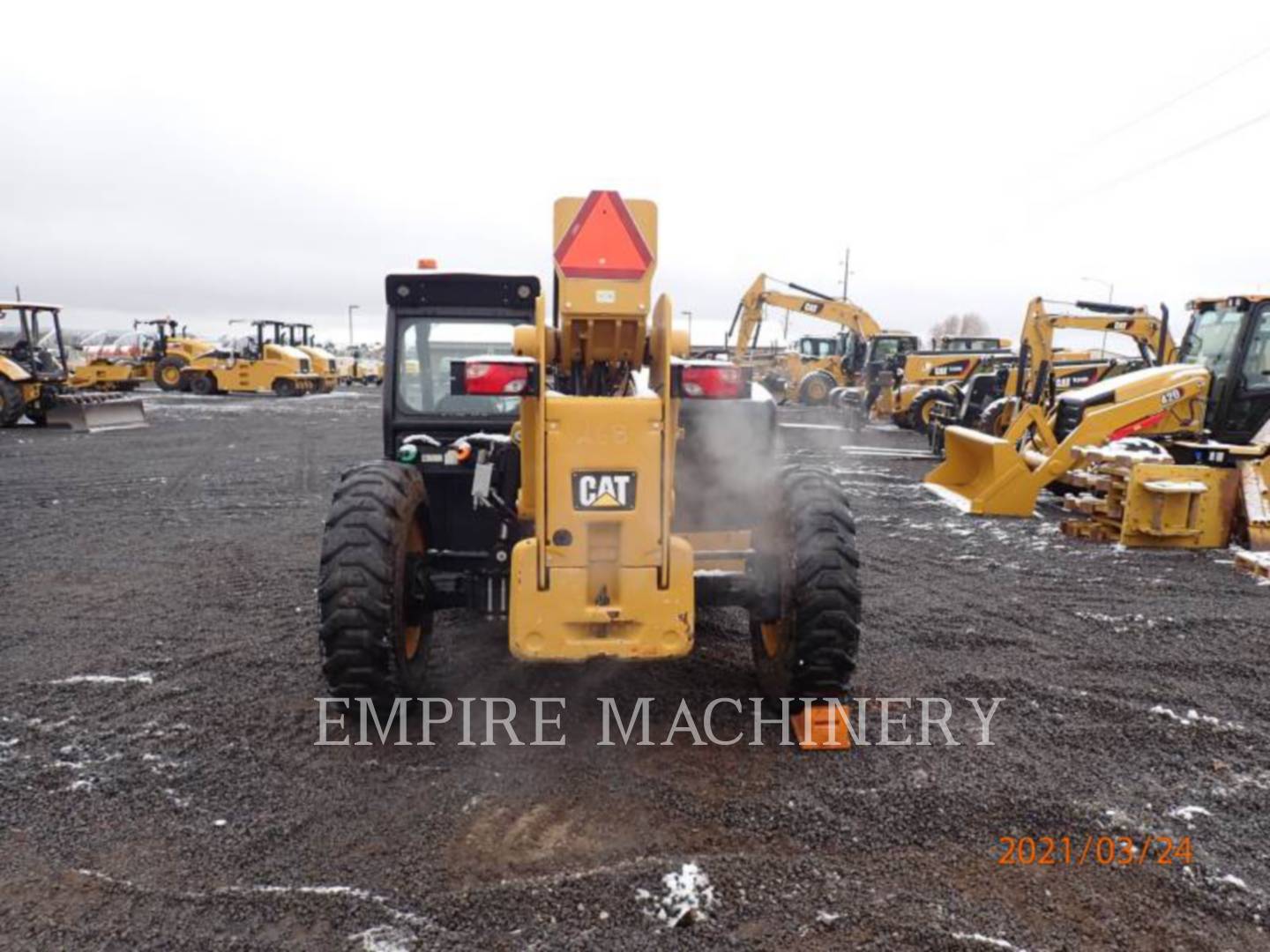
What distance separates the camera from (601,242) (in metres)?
3.41

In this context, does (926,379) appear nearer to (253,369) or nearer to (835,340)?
(835,340)

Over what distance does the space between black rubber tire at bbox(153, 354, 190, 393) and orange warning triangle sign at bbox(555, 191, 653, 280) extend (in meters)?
30.0

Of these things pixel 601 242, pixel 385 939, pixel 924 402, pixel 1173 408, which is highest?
pixel 601 242

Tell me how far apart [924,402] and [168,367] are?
2489 cm

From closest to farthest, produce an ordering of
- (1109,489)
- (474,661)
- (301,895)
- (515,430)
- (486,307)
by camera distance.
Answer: (301,895), (515,430), (474,661), (486,307), (1109,489)

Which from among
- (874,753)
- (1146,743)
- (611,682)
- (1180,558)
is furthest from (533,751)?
(1180,558)

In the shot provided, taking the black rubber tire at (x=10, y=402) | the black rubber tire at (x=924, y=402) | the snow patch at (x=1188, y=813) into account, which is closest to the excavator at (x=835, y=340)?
the black rubber tire at (x=924, y=402)

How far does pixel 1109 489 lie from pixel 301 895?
25.0 feet

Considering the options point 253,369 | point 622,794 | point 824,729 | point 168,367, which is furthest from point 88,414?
point 824,729

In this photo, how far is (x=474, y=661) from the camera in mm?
4629

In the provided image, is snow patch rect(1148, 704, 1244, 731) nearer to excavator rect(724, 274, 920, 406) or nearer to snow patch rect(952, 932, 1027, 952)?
snow patch rect(952, 932, 1027, 952)

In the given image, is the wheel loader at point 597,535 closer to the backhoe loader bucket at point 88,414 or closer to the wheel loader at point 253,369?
the backhoe loader bucket at point 88,414

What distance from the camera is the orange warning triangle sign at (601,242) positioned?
3398mm

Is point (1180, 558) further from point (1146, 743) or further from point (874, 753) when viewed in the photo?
point (874, 753)
